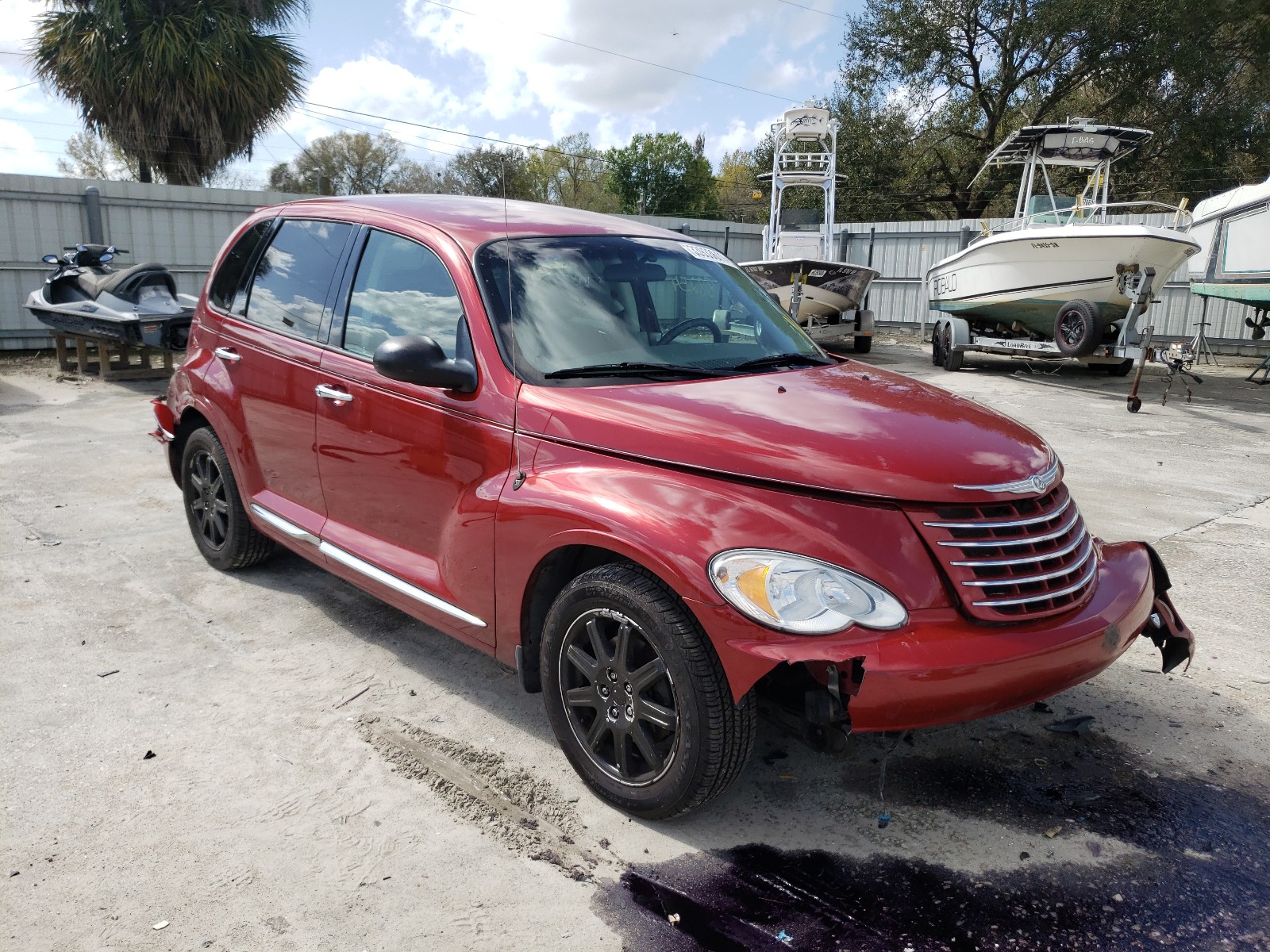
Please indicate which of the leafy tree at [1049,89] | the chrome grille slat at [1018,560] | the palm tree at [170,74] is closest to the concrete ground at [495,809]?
the chrome grille slat at [1018,560]

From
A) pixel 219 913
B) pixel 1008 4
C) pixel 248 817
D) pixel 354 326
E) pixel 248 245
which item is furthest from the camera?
pixel 1008 4

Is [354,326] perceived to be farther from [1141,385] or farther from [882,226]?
[882,226]

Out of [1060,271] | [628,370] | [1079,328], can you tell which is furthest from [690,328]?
[1060,271]

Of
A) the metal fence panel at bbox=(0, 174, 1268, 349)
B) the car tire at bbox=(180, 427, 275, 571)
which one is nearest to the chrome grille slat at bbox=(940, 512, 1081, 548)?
the car tire at bbox=(180, 427, 275, 571)

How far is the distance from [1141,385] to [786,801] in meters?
12.4

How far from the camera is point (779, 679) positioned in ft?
9.19

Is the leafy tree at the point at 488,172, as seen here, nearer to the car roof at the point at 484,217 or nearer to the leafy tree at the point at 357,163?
the car roof at the point at 484,217

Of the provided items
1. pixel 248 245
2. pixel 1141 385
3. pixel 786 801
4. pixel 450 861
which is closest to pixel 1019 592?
pixel 786 801

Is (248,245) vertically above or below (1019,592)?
above

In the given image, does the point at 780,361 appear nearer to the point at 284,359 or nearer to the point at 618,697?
the point at 618,697

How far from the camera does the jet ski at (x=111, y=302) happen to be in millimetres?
11117

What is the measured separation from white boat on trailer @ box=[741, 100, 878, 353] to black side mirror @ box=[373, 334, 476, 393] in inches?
472

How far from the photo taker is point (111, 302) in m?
11.4

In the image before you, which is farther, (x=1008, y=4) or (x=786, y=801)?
(x=1008, y=4)
